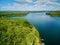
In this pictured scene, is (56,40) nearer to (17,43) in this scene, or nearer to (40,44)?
(40,44)

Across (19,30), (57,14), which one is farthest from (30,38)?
(57,14)

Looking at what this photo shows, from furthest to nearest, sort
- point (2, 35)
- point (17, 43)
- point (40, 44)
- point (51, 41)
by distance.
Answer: point (51, 41), point (40, 44), point (2, 35), point (17, 43)

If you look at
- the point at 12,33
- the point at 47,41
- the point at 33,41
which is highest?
the point at 12,33

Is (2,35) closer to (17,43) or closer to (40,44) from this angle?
(17,43)

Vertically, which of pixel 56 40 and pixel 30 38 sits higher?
pixel 30 38

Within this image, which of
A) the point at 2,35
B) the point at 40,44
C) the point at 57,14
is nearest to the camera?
the point at 2,35

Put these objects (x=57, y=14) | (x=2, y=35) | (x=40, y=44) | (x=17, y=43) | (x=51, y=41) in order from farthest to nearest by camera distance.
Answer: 1. (x=57, y=14)
2. (x=51, y=41)
3. (x=40, y=44)
4. (x=2, y=35)
5. (x=17, y=43)

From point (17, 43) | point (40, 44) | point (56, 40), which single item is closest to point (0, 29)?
point (17, 43)

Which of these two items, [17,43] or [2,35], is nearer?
[17,43]

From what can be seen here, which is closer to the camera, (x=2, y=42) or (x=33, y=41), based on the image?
(x=2, y=42)
